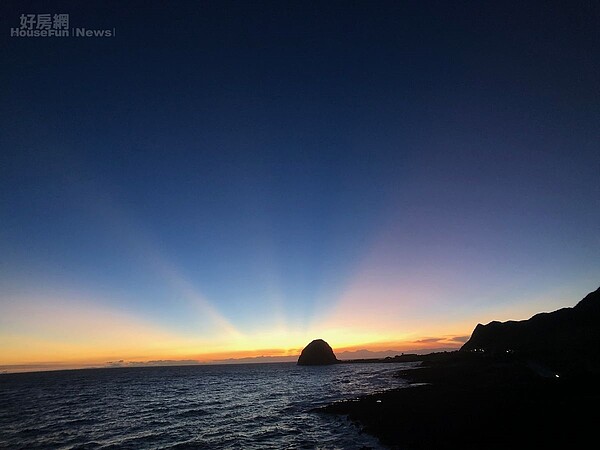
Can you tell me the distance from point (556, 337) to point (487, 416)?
96.5m

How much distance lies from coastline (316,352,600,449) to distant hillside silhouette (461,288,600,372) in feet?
58.0

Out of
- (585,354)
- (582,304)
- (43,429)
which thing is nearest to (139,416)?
(43,429)

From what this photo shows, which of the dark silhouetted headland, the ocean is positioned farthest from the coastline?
the ocean

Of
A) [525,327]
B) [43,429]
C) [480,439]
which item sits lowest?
[525,327]

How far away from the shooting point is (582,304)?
113 m

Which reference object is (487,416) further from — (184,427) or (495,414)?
(184,427)

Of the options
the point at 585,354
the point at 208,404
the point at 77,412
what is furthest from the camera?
the point at 585,354

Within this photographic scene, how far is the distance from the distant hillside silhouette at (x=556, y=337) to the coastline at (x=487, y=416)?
697 inches

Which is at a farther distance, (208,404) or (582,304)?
(582,304)

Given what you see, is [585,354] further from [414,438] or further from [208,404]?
[208,404]

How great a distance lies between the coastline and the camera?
2241 cm

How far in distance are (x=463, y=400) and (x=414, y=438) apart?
14.9 meters

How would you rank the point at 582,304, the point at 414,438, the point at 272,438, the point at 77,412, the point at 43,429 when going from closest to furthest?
the point at 414,438, the point at 272,438, the point at 43,429, the point at 77,412, the point at 582,304

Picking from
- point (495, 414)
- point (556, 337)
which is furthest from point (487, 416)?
point (556, 337)
